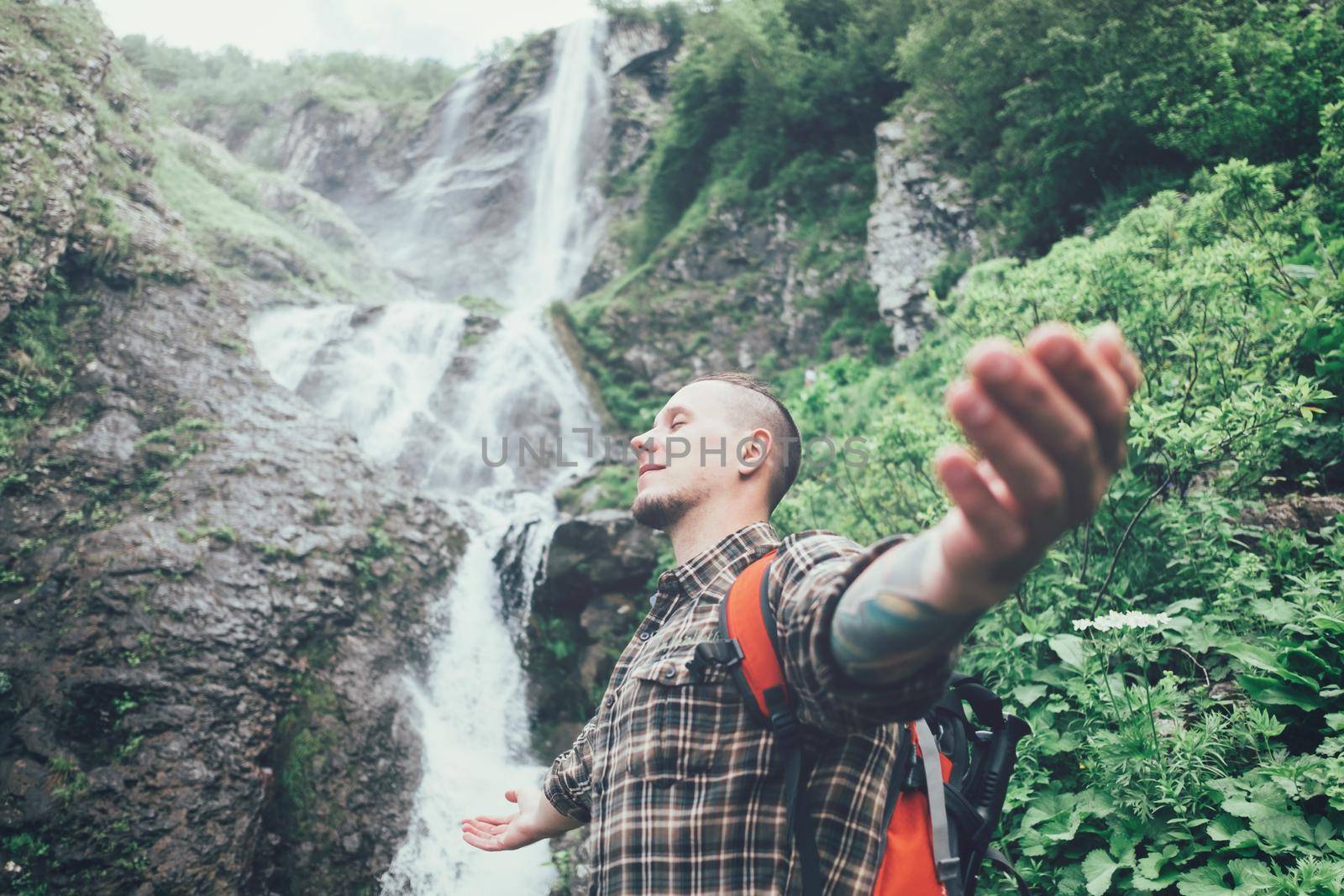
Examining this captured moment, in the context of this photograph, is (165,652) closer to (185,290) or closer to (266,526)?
(266,526)

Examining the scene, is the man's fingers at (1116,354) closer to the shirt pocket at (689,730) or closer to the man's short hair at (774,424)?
the shirt pocket at (689,730)

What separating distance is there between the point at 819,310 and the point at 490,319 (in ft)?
27.9

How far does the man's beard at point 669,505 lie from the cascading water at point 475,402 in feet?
21.4

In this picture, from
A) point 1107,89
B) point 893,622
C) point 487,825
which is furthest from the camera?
point 1107,89

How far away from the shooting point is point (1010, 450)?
755mm

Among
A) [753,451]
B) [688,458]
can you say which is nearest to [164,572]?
A: [688,458]

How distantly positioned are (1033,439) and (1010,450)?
1.4 inches

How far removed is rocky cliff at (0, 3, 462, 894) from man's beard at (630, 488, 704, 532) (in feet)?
22.7

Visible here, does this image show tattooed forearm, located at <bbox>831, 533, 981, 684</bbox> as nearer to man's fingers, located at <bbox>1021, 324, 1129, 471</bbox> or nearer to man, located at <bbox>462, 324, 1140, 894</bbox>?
man, located at <bbox>462, 324, 1140, 894</bbox>

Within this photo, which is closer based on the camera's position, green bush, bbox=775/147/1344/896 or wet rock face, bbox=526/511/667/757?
green bush, bbox=775/147/1344/896

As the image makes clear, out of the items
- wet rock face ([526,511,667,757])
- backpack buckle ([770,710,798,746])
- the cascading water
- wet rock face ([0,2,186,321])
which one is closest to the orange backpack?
backpack buckle ([770,710,798,746])

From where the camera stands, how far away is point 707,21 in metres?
17.0

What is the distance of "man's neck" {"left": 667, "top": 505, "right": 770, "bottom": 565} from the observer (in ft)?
6.14

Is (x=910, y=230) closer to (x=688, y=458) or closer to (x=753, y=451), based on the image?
(x=753, y=451)
